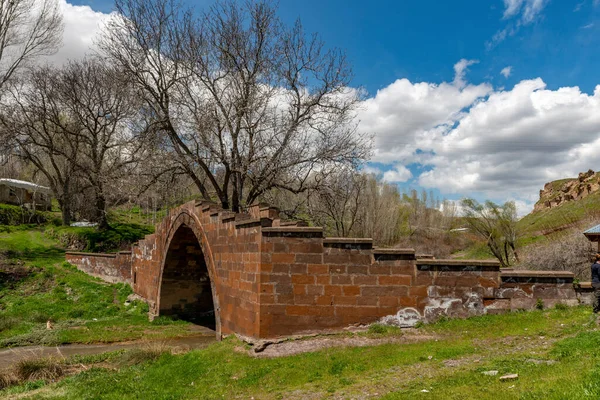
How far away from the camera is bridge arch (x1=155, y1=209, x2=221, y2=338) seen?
18.1 metres

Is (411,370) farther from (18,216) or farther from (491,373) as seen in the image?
(18,216)

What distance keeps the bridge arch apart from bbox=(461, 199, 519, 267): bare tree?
19275 mm

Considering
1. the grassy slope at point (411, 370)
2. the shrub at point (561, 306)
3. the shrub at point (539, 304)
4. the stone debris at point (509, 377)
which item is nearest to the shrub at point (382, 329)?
the grassy slope at point (411, 370)

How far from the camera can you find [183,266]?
19016 millimetres

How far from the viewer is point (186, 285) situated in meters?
19.4

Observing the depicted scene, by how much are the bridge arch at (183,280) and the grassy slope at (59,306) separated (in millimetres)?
956

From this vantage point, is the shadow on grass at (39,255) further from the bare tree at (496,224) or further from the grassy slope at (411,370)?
the bare tree at (496,224)

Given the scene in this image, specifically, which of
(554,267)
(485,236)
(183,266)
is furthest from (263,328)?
(485,236)

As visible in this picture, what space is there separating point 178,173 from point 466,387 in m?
16.3

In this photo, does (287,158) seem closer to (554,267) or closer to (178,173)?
(178,173)

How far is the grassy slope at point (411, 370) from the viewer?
214 inches

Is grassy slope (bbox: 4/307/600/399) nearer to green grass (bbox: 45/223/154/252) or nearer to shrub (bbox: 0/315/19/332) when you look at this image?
shrub (bbox: 0/315/19/332)

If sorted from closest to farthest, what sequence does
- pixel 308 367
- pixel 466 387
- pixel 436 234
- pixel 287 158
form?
pixel 466 387 < pixel 308 367 < pixel 287 158 < pixel 436 234

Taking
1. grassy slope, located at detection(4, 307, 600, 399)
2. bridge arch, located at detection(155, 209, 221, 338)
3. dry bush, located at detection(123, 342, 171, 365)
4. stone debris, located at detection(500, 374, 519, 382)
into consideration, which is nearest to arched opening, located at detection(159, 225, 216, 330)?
bridge arch, located at detection(155, 209, 221, 338)
